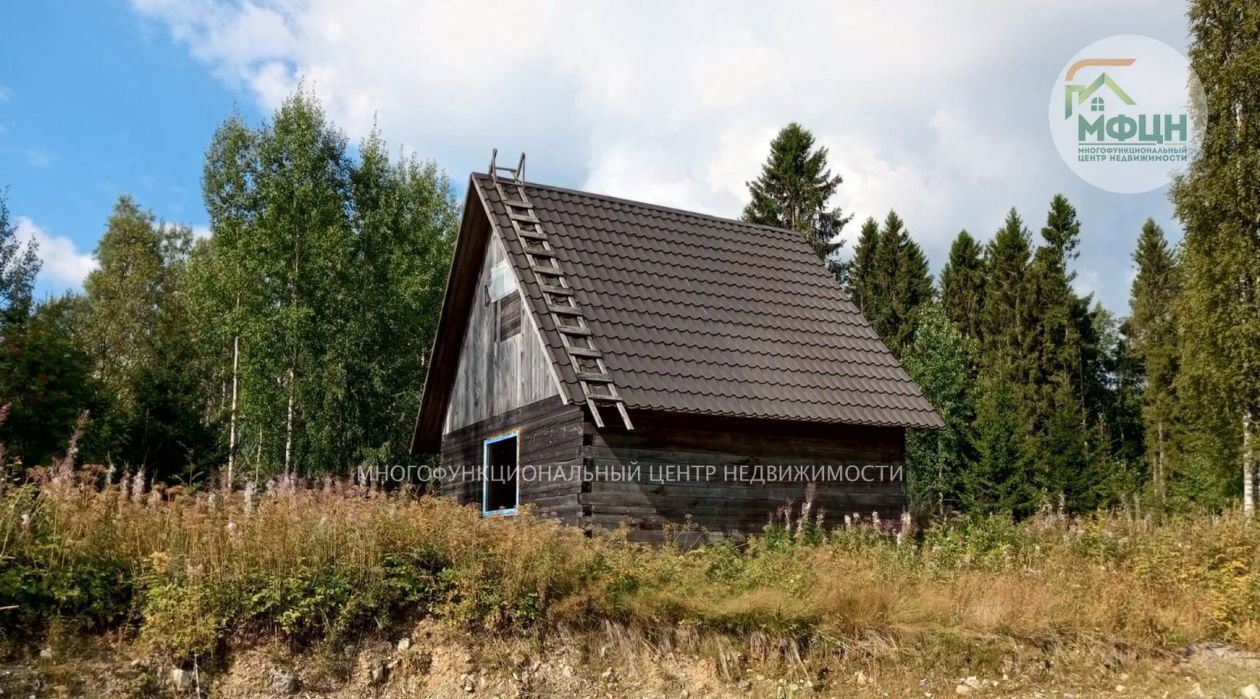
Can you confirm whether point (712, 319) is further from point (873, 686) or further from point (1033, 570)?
point (873, 686)

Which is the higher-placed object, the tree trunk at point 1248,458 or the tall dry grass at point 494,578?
the tree trunk at point 1248,458

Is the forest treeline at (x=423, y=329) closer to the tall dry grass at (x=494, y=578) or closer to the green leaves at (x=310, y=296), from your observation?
the green leaves at (x=310, y=296)

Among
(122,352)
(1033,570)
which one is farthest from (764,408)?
(122,352)

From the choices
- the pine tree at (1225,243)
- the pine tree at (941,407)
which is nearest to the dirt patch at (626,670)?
the pine tree at (1225,243)

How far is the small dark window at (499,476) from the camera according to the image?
51.4ft

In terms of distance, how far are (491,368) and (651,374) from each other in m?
3.63

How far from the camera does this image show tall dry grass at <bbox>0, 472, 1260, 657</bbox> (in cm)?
761

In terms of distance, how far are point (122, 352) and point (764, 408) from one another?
27247 millimetres

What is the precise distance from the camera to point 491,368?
16.1 m

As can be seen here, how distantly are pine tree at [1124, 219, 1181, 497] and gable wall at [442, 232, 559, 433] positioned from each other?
27002mm

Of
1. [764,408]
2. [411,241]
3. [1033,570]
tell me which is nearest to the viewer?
[1033,570]

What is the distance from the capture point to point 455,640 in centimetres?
827

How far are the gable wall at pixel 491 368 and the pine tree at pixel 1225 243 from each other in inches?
615

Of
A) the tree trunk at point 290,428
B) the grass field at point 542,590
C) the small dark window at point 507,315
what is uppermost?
the small dark window at point 507,315
